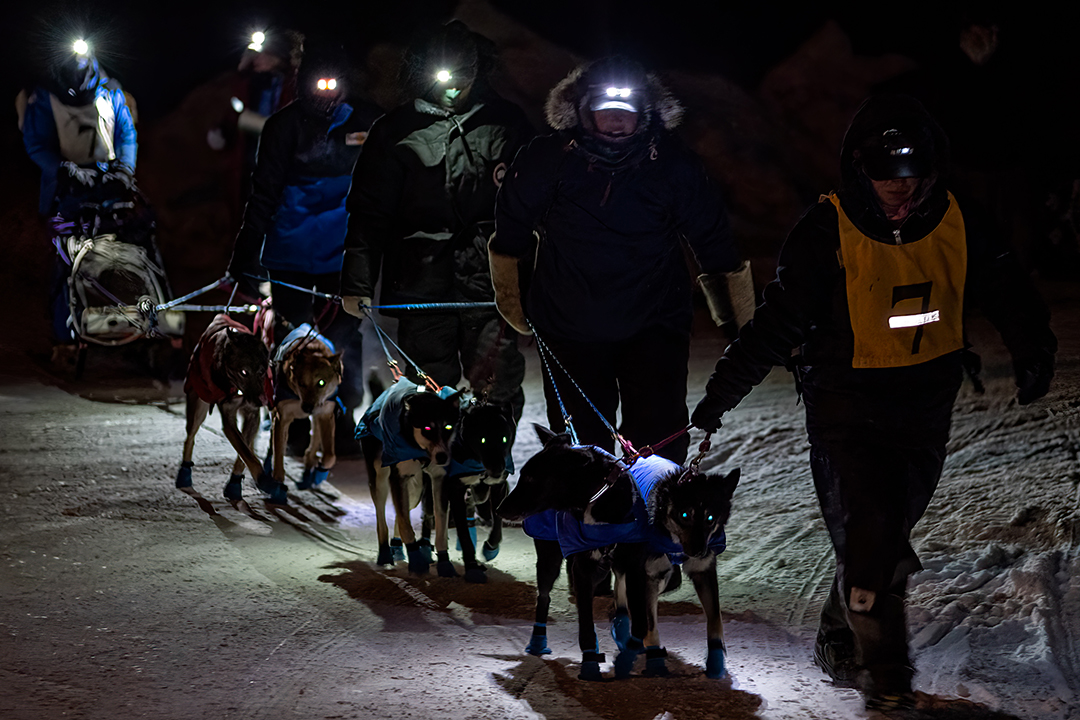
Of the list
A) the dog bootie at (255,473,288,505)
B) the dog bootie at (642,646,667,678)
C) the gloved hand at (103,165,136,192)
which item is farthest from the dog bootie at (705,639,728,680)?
the gloved hand at (103,165,136,192)

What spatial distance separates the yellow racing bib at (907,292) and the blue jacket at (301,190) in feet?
13.2

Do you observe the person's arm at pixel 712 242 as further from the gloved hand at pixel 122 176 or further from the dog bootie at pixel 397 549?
the gloved hand at pixel 122 176

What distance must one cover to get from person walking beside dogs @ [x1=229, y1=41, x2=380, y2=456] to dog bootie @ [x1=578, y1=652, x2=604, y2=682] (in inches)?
143

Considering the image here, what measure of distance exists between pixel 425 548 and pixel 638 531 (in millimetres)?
1972

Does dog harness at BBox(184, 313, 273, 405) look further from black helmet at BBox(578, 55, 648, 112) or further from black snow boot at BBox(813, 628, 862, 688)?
black snow boot at BBox(813, 628, 862, 688)

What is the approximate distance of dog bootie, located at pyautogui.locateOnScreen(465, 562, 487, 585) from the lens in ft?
17.6

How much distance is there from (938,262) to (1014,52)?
9.44 m

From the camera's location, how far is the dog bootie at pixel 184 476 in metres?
6.94

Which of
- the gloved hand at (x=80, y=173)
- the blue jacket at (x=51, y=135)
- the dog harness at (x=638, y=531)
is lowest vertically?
the dog harness at (x=638, y=531)

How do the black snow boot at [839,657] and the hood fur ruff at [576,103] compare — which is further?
the hood fur ruff at [576,103]

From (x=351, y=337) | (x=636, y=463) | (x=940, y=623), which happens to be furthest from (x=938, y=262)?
(x=351, y=337)

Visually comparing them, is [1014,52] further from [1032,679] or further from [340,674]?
[340,674]

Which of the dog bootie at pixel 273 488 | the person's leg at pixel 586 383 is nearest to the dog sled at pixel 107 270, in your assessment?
the dog bootie at pixel 273 488

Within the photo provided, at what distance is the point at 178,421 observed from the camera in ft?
29.4
